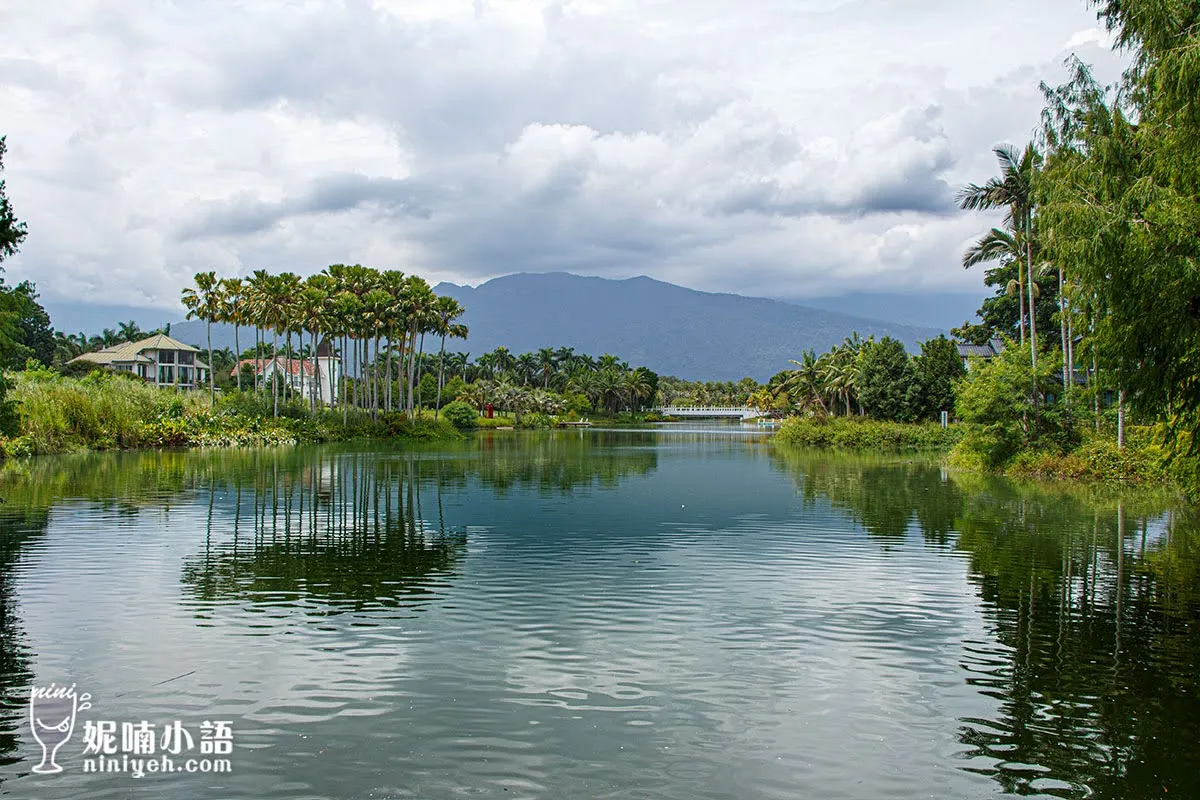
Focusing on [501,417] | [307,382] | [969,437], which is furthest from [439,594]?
[307,382]

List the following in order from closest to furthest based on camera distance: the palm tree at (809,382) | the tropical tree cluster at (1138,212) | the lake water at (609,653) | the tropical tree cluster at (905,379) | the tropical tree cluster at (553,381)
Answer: the lake water at (609,653) < the tropical tree cluster at (1138,212) < the tropical tree cluster at (905,379) < the palm tree at (809,382) < the tropical tree cluster at (553,381)

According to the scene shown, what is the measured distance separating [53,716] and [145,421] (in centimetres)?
Result: 6192

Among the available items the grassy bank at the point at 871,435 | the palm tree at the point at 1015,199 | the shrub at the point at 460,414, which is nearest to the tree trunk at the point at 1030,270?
the palm tree at the point at 1015,199

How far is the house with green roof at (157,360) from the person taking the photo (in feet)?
422

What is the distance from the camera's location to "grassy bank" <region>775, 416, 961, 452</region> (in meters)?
72.2

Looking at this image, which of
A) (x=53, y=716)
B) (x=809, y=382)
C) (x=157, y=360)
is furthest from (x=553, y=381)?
(x=53, y=716)

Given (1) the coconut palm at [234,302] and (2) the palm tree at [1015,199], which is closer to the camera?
(2) the palm tree at [1015,199]

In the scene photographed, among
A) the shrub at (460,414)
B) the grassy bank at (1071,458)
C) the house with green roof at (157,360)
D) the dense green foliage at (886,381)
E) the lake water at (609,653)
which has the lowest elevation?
the lake water at (609,653)

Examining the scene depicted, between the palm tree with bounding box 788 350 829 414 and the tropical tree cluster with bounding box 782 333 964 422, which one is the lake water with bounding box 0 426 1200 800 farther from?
the palm tree with bounding box 788 350 829 414

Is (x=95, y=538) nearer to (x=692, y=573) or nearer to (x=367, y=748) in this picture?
(x=692, y=573)

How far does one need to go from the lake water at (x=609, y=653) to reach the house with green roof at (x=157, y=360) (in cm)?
11295

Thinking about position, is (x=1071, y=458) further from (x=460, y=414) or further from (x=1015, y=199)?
(x=460, y=414)

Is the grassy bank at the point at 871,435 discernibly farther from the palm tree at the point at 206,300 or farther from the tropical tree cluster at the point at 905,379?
the palm tree at the point at 206,300

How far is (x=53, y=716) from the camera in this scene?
10.2 meters
